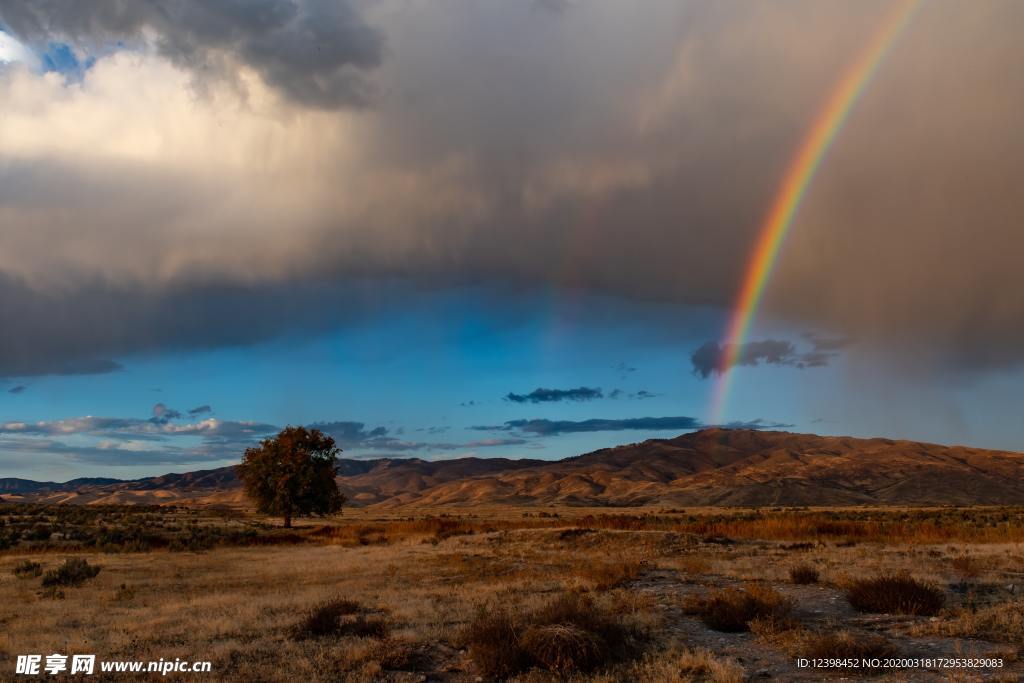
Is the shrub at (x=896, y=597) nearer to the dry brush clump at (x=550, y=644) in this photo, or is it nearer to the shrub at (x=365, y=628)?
the dry brush clump at (x=550, y=644)

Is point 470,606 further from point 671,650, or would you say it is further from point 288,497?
point 288,497

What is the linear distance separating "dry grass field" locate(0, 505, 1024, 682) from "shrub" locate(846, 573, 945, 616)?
1.4 inches

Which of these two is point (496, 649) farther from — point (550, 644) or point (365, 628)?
point (365, 628)

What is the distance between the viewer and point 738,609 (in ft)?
41.5

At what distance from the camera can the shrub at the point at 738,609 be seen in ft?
40.6

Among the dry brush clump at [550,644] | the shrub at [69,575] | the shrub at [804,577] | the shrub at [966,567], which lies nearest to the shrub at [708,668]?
the dry brush clump at [550,644]

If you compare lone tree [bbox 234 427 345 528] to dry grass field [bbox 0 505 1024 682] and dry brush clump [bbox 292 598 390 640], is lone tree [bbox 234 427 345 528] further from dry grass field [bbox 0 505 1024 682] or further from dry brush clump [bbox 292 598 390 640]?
dry brush clump [bbox 292 598 390 640]

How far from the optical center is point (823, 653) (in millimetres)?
9766

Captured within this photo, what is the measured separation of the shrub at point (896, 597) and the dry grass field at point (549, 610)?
0.04 meters

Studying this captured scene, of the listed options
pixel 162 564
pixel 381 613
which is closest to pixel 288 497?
pixel 162 564

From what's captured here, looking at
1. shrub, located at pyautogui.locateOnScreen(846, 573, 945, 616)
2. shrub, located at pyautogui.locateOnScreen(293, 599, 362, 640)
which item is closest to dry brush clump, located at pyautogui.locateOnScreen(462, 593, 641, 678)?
shrub, located at pyautogui.locateOnScreen(293, 599, 362, 640)

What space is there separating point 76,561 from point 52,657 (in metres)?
13.5

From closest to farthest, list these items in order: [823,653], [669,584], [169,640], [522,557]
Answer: [823,653] → [169,640] → [669,584] → [522,557]

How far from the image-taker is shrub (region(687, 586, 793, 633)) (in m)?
12.4
